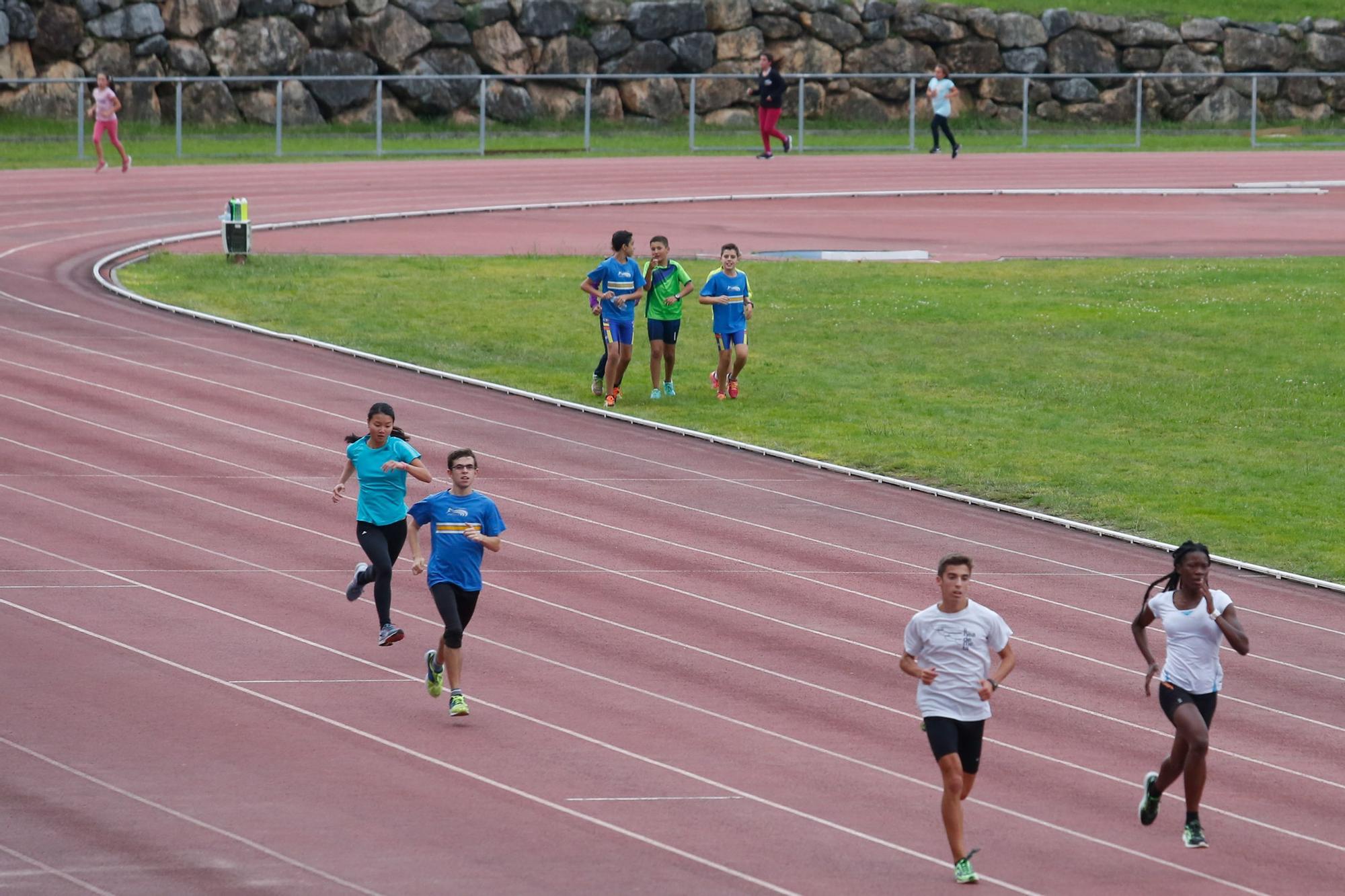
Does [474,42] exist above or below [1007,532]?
above

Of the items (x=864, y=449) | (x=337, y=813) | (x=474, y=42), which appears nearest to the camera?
(x=337, y=813)

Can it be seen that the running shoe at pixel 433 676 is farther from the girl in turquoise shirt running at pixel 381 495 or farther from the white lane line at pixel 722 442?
the white lane line at pixel 722 442

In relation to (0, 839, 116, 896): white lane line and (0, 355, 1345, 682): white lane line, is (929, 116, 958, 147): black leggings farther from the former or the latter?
(0, 839, 116, 896): white lane line

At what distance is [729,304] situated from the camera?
71.4ft

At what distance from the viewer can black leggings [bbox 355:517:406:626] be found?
13.9 meters

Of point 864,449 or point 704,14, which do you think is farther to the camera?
point 704,14

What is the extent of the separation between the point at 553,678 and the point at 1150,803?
431 cm

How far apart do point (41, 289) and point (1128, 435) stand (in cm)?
1505

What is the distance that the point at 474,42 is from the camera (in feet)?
159

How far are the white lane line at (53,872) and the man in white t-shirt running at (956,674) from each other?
4.21 m

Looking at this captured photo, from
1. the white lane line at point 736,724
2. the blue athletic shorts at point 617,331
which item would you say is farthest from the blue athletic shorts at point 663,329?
the white lane line at point 736,724

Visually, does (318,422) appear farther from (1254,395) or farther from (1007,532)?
(1254,395)

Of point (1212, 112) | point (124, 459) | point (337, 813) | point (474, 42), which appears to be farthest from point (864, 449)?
→ point (1212, 112)

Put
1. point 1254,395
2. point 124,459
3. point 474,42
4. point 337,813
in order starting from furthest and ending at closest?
point 474,42 < point 1254,395 < point 124,459 < point 337,813
